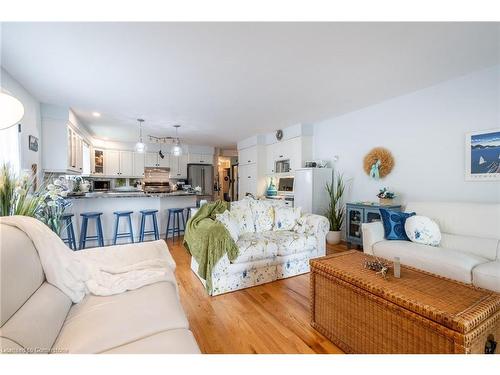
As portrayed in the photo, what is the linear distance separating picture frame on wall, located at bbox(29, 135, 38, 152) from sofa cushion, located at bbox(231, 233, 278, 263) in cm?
328

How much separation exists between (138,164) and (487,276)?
25.1ft

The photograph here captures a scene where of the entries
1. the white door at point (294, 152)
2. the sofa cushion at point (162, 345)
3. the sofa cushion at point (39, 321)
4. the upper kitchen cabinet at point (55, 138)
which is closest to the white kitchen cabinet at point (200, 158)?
the white door at point (294, 152)

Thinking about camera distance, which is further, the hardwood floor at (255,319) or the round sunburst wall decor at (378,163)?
the round sunburst wall decor at (378,163)

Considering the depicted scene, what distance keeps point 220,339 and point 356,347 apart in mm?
942

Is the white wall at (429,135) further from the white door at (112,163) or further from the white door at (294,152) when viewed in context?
the white door at (112,163)

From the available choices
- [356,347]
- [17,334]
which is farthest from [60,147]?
[356,347]

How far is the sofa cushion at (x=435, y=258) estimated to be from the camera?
199cm

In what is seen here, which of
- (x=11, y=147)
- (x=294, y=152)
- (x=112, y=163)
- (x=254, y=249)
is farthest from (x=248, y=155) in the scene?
(x=11, y=147)

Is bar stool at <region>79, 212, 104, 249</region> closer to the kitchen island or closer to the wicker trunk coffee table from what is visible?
the kitchen island

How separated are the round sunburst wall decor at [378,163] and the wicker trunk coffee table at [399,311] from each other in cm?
245

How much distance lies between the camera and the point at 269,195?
227 inches

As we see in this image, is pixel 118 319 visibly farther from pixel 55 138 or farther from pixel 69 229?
pixel 55 138

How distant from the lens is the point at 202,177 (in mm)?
7605

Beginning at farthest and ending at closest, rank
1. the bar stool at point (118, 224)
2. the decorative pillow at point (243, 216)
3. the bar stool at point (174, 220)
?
the bar stool at point (174, 220)
the bar stool at point (118, 224)
the decorative pillow at point (243, 216)
